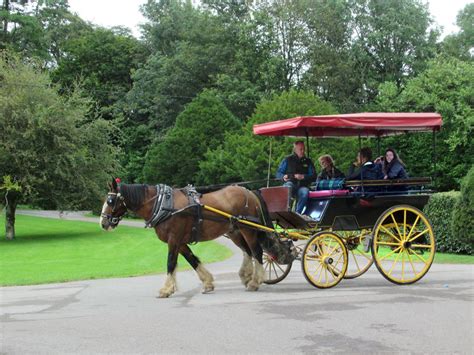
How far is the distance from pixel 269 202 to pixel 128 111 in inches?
1995

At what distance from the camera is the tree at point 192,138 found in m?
49.7

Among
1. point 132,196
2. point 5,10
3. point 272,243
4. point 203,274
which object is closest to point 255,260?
point 272,243

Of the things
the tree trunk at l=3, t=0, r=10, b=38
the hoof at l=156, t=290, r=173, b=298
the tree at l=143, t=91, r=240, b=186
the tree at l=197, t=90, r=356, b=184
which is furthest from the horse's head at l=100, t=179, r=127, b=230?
the tree trunk at l=3, t=0, r=10, b=38

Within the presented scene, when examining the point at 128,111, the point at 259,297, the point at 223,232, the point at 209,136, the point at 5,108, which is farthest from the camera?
the point at 128,111

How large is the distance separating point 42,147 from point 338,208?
25763 millimetres

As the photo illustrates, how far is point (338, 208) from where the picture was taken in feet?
38.0

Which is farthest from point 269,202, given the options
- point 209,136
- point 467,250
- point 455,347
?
point 209,136

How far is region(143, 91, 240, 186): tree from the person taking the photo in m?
49.7

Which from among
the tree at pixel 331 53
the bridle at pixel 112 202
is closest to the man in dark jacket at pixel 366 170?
the bridle at pixel 112 202

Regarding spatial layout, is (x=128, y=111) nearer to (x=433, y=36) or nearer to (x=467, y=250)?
(x=433, y=36)

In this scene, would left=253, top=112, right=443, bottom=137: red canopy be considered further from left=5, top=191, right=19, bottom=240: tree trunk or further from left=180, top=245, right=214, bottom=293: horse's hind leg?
left=5, top=191, right=19, bottom=240: tree trunk

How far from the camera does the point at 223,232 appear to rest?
37.1 feet

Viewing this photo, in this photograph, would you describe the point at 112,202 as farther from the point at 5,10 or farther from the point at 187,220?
the point at 5,10

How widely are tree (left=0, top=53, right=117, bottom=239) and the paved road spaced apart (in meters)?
22.2
